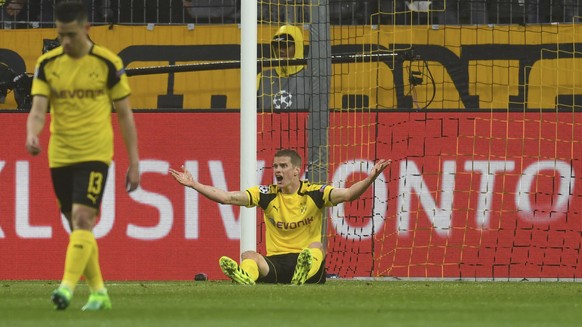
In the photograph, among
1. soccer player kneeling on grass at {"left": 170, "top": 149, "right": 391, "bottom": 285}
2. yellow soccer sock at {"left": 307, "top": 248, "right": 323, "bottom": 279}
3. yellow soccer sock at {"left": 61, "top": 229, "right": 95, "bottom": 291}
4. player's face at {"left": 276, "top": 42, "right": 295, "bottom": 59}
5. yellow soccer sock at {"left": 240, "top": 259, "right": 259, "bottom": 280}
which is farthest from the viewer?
player's face at {"left": 276, "top": 42, "right": 295, "bottom": 59}

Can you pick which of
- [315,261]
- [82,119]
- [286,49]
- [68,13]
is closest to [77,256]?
[82,119]

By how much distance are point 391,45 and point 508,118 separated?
7.65 ft

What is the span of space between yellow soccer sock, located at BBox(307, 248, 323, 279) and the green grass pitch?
660mm

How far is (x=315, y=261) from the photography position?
12.2 meters

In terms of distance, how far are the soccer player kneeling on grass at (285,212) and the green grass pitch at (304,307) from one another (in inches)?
44.3

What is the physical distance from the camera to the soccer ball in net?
51.5 feet

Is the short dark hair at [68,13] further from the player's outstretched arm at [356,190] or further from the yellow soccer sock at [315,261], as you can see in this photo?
the yellow soccer sock at [315,261]

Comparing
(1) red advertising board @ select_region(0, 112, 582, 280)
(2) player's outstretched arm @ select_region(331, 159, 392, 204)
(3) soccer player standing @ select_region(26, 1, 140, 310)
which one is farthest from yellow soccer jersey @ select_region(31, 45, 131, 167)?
(1) red advertising board @ select_region(0, 112, 582, 280)

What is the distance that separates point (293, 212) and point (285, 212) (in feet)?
0.24

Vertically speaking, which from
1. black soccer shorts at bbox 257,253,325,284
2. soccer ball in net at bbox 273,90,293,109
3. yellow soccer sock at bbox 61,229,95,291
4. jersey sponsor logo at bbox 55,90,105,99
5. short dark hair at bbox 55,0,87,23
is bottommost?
black soccer shorts at bbox 257,253,325,284

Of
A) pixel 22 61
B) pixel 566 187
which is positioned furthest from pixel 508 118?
pixel 22 61

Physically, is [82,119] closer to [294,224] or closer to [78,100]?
[78,100]

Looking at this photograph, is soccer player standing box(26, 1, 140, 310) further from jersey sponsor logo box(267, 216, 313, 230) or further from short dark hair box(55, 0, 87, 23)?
jersey sponsor logo box(267, 216, 313, 230)

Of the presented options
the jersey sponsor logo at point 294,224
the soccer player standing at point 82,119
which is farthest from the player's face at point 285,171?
the soccer player standing at point 82,119
